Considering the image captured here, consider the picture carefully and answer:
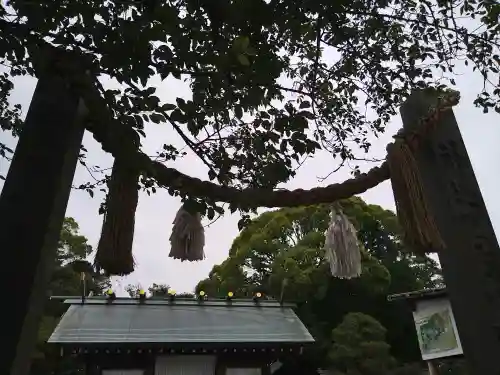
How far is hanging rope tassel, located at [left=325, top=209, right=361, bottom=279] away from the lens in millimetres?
2215

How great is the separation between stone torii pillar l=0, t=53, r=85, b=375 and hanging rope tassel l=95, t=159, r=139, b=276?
159 millimetres

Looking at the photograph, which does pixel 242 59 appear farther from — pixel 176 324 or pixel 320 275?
pixel 320 275

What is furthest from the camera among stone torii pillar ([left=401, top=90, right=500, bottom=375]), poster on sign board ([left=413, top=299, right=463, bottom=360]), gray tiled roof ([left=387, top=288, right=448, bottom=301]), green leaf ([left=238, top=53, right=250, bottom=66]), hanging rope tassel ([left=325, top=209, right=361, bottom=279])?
gray tiled roof ([left=387, top=288, right=448, bottom=301])

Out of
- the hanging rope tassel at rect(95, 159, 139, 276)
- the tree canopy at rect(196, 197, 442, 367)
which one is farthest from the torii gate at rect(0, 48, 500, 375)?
the tree canopy at rect(196, 197, 442, 367)

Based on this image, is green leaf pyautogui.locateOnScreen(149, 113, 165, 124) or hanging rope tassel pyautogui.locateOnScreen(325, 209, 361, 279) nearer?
green leaf pyautogui.locateOnScreen(149, 113, 165, 124)

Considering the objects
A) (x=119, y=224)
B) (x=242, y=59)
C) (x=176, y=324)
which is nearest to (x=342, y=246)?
(x=242, y=59)

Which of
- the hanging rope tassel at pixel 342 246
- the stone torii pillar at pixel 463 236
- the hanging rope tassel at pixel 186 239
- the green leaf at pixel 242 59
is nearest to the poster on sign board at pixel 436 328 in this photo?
the hanging rope tassel at pixel 342 246

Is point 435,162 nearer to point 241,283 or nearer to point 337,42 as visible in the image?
point 337,42

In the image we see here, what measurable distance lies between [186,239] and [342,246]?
81 cm

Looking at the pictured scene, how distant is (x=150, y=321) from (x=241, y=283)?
186 inches

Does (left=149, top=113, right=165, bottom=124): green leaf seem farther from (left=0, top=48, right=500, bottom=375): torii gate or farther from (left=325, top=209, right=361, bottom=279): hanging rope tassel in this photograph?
(left=325, top=209, right=361, bottom=279): hanging rope tassel

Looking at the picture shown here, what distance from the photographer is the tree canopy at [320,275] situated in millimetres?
11422

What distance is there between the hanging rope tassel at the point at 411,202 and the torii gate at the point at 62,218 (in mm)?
56

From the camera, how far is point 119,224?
4.64 feet
